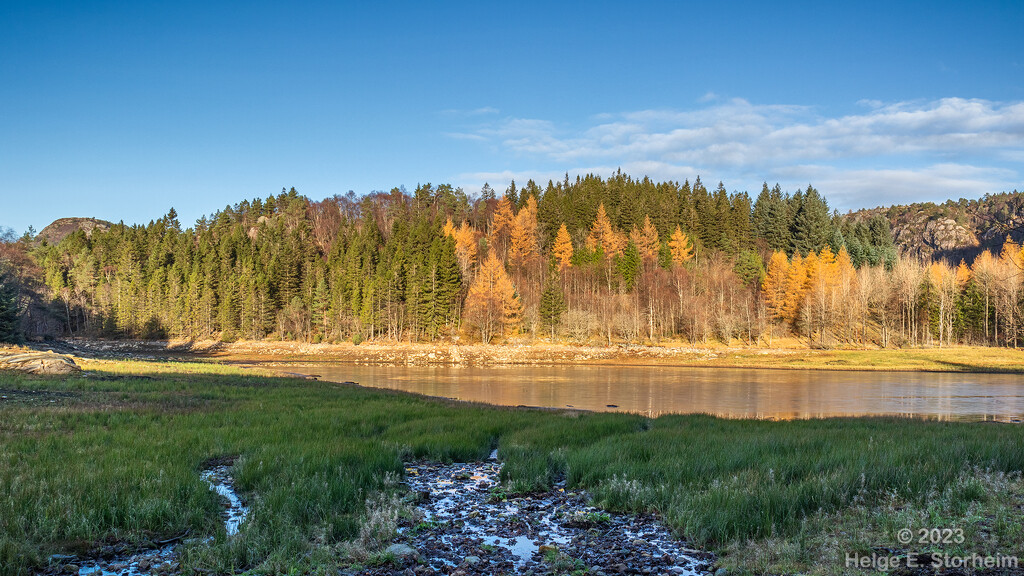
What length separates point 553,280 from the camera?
289ft

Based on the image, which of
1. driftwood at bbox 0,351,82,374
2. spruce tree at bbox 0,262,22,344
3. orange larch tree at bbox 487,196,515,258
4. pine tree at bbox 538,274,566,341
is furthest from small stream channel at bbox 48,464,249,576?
orange larch tree at bbox 487,196,515,258

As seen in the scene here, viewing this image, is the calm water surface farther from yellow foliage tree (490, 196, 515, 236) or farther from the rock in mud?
yellow foliage tree (490, 196, 515, 236)

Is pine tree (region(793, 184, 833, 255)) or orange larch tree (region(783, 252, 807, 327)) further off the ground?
pine tree (region(793, 184, 833, 255))

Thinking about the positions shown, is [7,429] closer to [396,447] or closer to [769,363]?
[396,447]

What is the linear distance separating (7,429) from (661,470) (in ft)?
45.4

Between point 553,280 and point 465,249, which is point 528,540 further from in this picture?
point 465,249

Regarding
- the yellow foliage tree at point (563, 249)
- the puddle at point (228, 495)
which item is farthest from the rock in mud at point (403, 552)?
the yellow foliage tree at point (563, 249)

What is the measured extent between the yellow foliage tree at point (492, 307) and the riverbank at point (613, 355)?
3876mm

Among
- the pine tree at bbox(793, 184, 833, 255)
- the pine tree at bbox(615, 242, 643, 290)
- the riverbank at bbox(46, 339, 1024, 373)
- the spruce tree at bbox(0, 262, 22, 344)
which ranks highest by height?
the pine tree at bbox(793, 184, 833, 255)

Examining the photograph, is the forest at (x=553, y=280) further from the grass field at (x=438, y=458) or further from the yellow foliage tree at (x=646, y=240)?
the grass field at (x=438, y=458)

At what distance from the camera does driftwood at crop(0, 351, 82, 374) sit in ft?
88.5

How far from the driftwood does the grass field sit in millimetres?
13553

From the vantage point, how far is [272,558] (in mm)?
5910

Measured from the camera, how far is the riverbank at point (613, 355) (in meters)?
63.4
